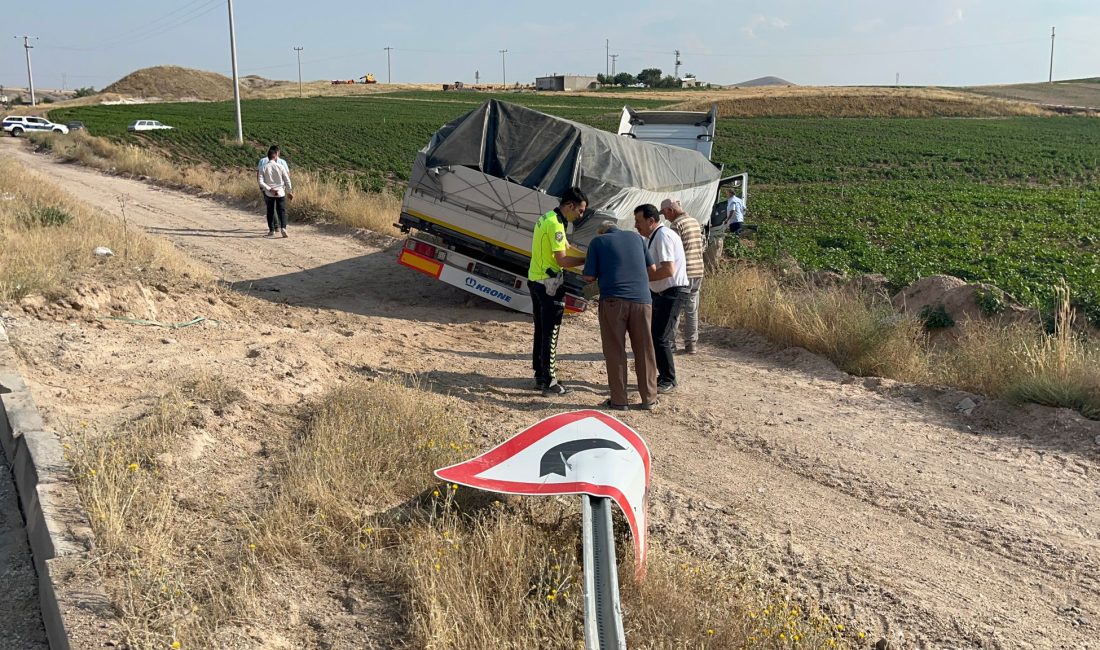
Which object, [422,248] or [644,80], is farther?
[644,80]

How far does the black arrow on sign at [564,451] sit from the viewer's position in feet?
15.6

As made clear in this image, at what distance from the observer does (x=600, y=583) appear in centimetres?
389

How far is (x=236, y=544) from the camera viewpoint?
4.49 m

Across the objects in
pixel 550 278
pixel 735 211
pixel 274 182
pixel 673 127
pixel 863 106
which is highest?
pixel 863 106

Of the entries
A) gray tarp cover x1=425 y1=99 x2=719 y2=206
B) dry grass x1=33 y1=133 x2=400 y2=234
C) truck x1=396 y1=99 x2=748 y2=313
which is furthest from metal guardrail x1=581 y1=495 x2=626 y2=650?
dry grass x1=33 y1=133 x2=400 y2=234

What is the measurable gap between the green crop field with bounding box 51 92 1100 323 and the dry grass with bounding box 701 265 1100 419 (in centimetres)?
326

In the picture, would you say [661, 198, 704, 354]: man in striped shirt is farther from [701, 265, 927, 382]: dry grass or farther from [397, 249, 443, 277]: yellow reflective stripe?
[397, 249, 443, 277]: yellow reflective stripe

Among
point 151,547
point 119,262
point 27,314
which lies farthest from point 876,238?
point 151,547

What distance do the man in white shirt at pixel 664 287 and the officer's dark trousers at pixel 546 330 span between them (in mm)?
881

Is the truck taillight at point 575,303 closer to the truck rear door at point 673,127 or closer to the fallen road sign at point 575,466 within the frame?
the fallen road sign at point 575,466

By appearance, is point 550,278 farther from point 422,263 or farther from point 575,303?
point 422,263

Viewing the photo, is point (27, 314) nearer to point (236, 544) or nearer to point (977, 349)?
point (236, 544)

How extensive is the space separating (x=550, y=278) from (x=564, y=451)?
2985 mm

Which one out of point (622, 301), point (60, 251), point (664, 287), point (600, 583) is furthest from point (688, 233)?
point (60, 251)
